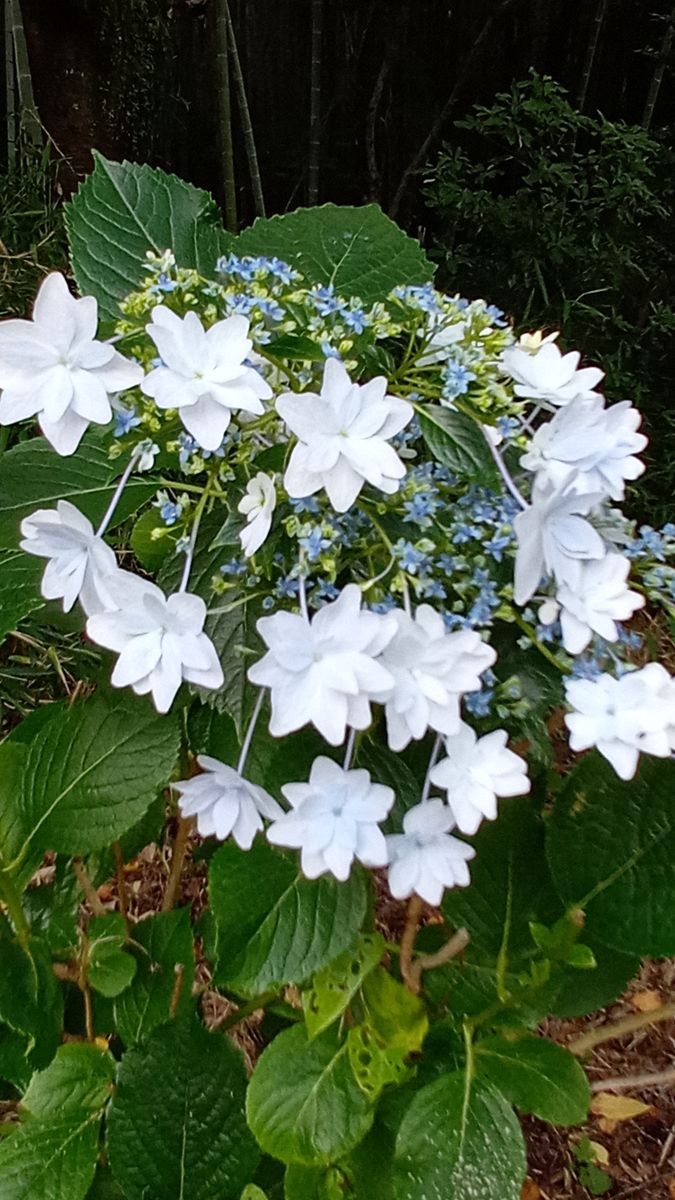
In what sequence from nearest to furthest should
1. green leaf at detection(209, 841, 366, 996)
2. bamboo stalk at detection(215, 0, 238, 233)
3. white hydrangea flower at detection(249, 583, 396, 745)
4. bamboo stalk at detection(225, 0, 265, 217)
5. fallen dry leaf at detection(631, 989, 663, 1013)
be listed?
white hydrangea flower at detection(249, 583, 396, 745) < green leaf at detection(209, 841, 366, 996) < fallen dry leaf at detection(631, 989, 663, 1013) < bamboo stalk at detection(215, 0, 238, 233) < bamboo stalk at detection(225, 0, 265, 217)

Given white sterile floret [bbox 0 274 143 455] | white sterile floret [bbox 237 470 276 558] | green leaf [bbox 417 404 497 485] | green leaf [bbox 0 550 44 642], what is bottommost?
green leaf [bbox 0 550 44 642]

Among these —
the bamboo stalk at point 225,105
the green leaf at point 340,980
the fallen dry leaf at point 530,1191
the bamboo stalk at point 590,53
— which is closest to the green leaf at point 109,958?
the green leaf at point 340,980

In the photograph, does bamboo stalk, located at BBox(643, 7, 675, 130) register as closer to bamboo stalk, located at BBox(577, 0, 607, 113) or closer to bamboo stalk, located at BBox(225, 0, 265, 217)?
bamboo stalk, located at BBox(577, 0, 607, 113)

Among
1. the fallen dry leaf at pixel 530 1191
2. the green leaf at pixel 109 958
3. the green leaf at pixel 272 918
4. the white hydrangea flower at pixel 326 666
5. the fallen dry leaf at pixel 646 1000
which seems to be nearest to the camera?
the white hydrangea flower at pixel 326 666

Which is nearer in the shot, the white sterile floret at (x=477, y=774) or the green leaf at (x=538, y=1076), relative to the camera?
the white sterile floret at (x=477, y=774)

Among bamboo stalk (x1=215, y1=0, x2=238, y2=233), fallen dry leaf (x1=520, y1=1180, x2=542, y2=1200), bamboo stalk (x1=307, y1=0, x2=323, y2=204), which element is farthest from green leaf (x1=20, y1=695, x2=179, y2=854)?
bamboo stalk (x1=307, y1=0, x2=323, y2=204)

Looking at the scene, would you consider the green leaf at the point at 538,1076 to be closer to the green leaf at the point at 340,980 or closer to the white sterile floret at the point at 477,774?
the green leaf at the point at 340,980

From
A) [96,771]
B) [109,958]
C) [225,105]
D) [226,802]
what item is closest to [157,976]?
[109,958]
